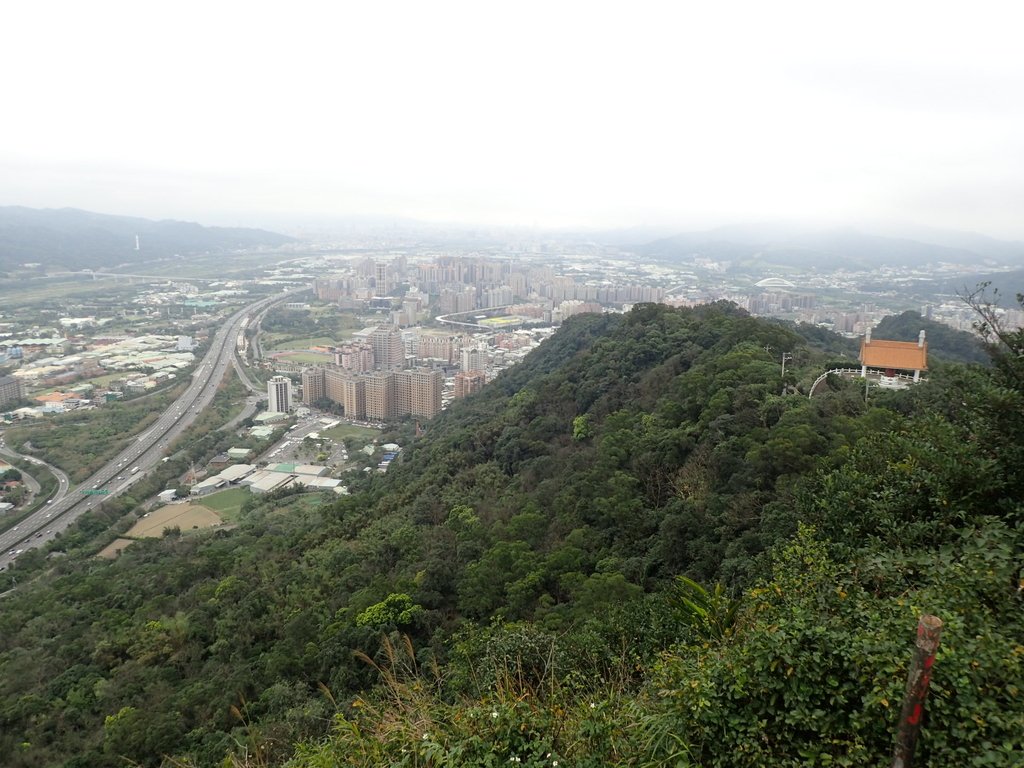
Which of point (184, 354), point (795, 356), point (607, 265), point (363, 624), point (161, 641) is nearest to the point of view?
point (363, 624)

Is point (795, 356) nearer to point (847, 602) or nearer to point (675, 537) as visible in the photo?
point (675, 537)

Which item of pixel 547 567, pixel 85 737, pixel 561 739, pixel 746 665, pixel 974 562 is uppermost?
pixel 974 562

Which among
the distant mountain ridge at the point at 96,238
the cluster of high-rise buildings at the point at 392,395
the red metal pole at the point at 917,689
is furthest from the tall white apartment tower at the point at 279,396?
the distant mountain ridge at the point at 96,238

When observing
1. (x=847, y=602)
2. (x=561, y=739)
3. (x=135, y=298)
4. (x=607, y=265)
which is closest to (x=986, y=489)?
(x=847, y=602)

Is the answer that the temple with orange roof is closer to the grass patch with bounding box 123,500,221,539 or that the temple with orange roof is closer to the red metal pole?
the red metal pole

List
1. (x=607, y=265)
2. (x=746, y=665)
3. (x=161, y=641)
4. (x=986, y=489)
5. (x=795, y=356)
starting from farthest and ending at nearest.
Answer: (x=607, y=265) < (x=795, y=356) < (x=161, y=641) < (x=986, y=489) < (x=746, y=665)

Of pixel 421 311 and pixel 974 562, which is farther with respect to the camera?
pixel 421 311

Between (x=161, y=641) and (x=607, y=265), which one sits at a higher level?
(x=607, y=265)
